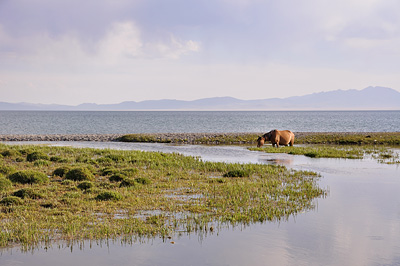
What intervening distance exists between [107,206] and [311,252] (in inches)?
327

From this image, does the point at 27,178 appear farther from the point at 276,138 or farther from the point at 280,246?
the point at 276,138

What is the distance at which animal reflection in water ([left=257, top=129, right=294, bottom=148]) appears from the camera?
155 feet

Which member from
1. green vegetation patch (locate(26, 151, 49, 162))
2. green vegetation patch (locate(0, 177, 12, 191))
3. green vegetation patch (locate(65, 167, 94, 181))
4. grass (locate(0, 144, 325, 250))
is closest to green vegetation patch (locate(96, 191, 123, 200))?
grass (locate(0, 144, 325, 250))

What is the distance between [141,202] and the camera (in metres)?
16.9

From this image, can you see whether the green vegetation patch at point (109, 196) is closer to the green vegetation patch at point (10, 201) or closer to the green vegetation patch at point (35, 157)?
the green vegetation patch at point (10, 201)

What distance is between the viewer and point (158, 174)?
24.8m

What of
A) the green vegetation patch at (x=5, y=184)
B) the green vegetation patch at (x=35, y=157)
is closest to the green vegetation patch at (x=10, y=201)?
the green vegetation patch at (x=5, y=184)

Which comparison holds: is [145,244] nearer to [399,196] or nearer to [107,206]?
[107,206]

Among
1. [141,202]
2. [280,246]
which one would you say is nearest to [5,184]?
[141,202]

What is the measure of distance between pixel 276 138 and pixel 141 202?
32436 mm

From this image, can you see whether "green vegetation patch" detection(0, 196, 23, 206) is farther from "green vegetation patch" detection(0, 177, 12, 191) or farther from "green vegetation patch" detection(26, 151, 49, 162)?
"green vegetation patch" detection(26, 151, 49, 162)

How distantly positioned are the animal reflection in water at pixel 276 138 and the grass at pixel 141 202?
2029 cm

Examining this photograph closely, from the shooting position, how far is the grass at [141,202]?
12.9 metres

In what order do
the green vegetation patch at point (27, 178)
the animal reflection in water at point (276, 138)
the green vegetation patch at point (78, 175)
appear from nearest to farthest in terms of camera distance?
1. the green vegetation patch at point (27, 178)
2. the green vegetation patch at point (78, 175)
3. the animal reflection in water at point (276, 138)
